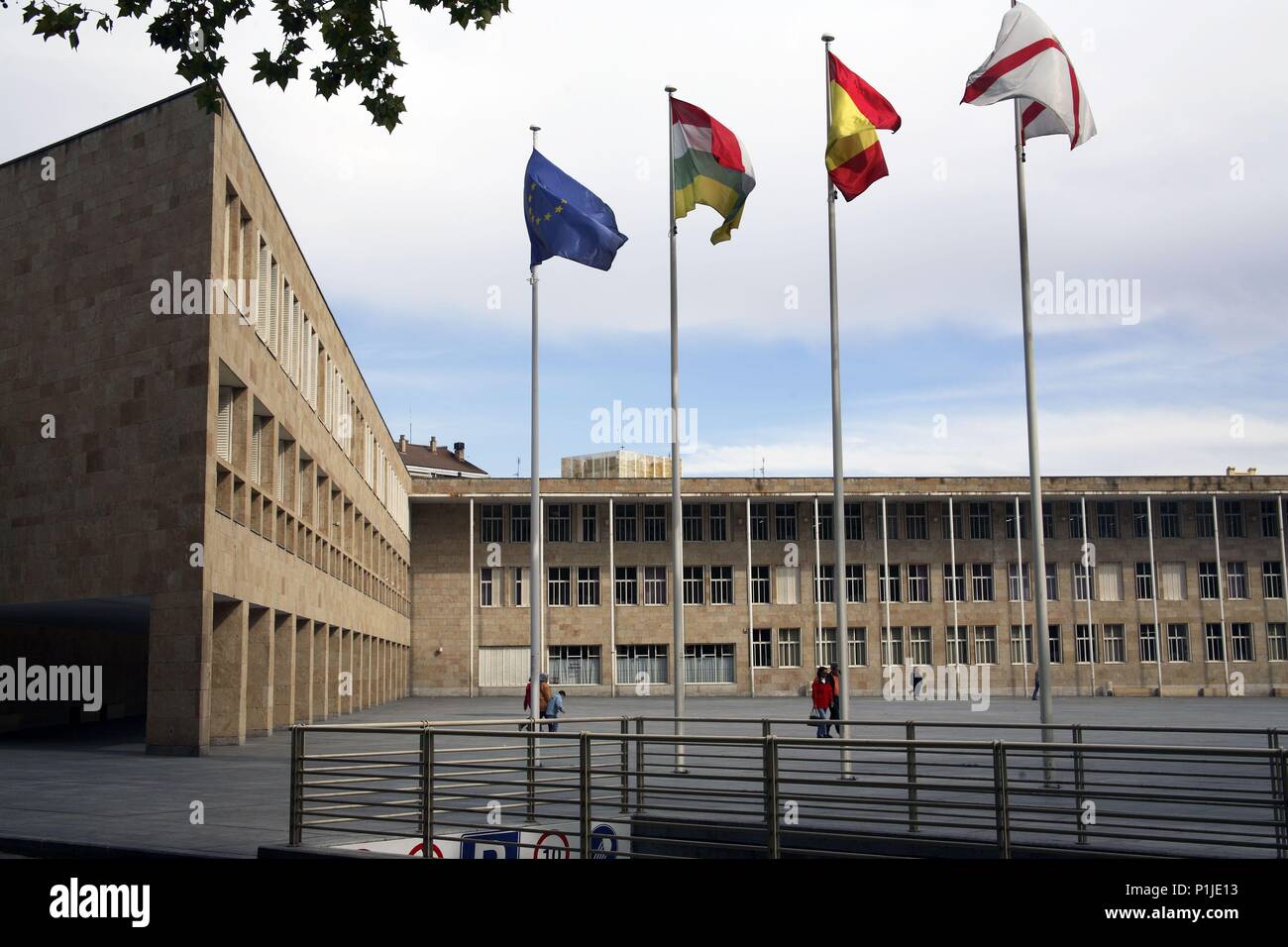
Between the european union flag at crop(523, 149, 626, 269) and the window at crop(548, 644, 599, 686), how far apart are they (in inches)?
1828

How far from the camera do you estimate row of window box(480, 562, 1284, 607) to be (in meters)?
68.8

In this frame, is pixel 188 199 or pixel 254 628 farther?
pixel 254 628

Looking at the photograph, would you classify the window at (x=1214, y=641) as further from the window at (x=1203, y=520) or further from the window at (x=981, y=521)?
the window at (x=981, y=521)

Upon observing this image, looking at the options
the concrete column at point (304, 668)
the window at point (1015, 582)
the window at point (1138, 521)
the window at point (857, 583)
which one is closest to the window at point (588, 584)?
the window at point (857, 583)

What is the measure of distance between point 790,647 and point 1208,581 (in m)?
22.4

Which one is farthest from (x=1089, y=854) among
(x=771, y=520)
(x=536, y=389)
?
(x=771, y=520)

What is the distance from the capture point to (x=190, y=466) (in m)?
24.8

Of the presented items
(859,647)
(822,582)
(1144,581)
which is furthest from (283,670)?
(1144,581)

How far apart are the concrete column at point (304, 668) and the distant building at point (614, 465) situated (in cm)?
6248

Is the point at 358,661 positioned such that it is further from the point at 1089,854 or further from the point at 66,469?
the point at 1089,854

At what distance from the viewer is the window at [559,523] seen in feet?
226

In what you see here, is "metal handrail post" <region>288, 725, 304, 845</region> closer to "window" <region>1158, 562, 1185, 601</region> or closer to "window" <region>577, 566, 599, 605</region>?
"window" <region>577, 566, 599, 605</region>

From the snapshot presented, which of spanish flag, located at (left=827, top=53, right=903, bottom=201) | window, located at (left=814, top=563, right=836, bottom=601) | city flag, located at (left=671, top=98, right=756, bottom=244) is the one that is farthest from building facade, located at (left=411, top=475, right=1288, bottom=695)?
spanish flag, located at (left=827, top=53, right=903, bottom=201)
